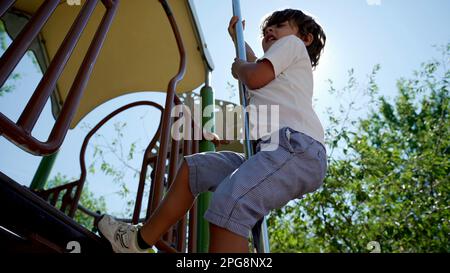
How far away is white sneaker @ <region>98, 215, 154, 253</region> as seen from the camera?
141 centimetres

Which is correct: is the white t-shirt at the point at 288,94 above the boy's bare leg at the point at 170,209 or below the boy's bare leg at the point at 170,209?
above

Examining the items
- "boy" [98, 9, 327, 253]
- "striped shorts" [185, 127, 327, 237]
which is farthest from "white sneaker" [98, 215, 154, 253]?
"striped shorts" [185, 127, 327, 237]

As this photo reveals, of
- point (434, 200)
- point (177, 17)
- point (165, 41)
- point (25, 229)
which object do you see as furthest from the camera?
point (434, 200)

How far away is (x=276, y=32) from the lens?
1893 millimetres

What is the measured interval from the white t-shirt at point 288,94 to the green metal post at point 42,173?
Answer: 2.80 metres

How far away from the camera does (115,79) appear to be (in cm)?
423

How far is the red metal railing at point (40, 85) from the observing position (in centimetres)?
100

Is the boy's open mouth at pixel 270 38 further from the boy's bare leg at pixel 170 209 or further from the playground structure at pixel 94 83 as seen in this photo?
the boy's bare leg at pixel 170 209

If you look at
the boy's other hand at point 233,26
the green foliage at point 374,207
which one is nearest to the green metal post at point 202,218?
the boy's other hand at point 233,26

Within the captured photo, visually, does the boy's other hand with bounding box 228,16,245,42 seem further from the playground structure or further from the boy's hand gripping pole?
the playground structure
